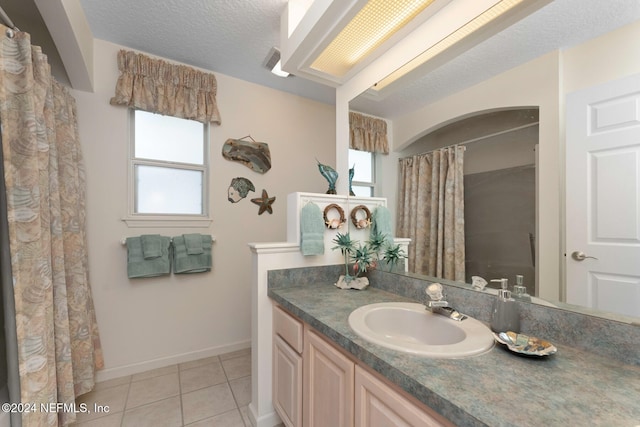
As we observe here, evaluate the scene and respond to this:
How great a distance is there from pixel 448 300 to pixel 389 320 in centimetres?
27

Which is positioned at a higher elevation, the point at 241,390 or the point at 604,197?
the point at 604,197

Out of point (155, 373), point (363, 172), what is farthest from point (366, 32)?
point (155, 373)

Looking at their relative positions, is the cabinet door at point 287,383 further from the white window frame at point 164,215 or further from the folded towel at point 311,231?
the white window frame at point 164,215

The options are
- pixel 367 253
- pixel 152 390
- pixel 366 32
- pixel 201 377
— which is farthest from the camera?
pixel 201 377

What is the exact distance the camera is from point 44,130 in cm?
129

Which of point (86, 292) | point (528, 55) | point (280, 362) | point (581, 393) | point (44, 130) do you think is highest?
point (528, 55)

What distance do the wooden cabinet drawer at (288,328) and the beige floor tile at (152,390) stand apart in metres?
1.08

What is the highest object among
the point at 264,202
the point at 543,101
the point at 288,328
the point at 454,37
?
the point at 454,37

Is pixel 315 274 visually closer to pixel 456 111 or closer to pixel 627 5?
pixel 456 111

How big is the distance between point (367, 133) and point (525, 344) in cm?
128

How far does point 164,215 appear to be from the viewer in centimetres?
218

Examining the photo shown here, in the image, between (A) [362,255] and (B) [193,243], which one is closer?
(A) [362,255]

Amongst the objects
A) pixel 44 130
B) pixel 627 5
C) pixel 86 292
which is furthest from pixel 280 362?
pixel 627 5

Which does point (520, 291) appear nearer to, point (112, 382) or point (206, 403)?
point (206, 403)
